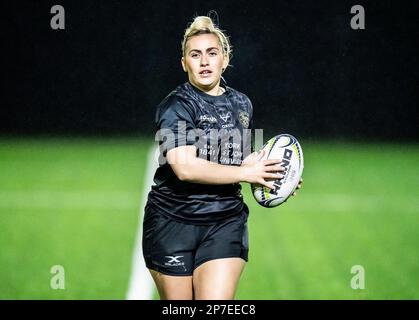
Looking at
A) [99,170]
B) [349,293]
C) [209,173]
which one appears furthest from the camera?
[99,170]

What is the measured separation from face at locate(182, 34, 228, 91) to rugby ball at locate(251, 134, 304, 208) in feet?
1.68

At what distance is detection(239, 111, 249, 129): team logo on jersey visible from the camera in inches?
139

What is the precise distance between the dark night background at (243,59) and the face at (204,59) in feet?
25.6

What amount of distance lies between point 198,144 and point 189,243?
49cm

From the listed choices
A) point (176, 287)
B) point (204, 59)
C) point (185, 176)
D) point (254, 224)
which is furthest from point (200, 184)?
point (254, 224)

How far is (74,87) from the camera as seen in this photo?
11.3 metres

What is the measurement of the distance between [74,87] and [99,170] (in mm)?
2050

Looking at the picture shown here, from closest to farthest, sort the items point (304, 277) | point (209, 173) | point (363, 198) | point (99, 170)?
1. point (209, 173)
2. point (304, 277)
3. point (363, 198)
4. point (99, 170)

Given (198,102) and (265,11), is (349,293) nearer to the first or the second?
(198,102)

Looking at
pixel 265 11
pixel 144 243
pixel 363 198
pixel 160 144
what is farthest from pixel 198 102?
pixel 265 11

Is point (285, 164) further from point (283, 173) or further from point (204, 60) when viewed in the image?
point (204, 60)

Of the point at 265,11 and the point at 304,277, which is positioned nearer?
the point at 304,277

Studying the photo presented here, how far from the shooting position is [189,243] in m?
3.37

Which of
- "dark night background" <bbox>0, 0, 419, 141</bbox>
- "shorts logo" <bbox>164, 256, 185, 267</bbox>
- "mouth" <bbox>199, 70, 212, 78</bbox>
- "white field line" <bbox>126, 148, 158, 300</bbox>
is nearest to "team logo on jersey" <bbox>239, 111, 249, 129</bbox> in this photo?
"mouth" <bbox>199, 70, 212, 78</bbox>
